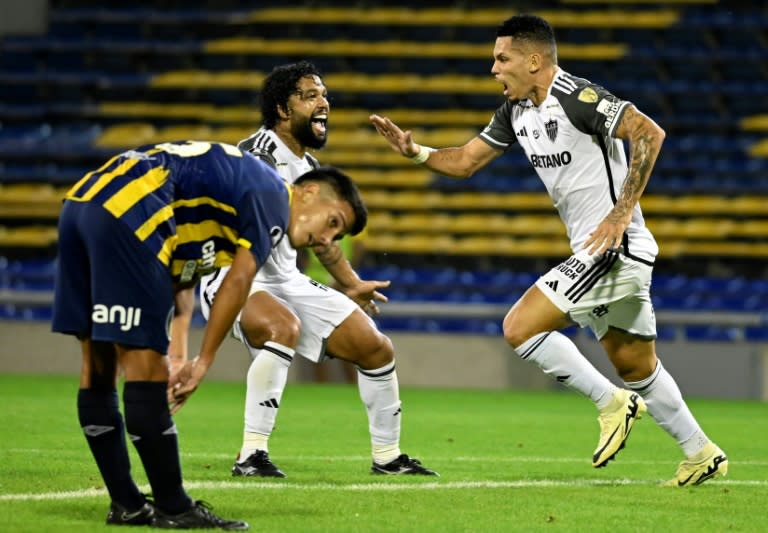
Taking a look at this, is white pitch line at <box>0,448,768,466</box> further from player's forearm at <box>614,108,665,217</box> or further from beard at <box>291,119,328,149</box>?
player's forearm at <box>614,108,665,217</box>

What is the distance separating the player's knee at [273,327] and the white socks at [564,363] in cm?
113

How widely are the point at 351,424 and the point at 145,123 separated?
44.0 ft

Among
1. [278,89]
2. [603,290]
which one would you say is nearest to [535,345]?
[603,290]

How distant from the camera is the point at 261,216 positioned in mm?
4605

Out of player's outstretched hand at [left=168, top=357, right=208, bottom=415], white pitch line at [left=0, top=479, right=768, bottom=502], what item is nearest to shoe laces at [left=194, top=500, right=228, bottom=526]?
player's outstretched hand at [left=168, top=357, right=208, bottom=415]

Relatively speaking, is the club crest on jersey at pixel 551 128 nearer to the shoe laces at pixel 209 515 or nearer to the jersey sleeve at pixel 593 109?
the jersey sleeve at pixel 593 109

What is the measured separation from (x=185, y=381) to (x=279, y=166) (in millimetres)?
2708

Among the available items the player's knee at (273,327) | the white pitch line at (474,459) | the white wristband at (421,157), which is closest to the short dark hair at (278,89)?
the white wristband at (421,157)

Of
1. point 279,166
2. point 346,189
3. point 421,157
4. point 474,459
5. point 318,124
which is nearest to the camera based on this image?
point 346,189

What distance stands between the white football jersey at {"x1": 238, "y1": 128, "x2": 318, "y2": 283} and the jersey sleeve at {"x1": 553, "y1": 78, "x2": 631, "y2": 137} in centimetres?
143

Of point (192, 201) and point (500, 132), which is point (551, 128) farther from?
point (192, 201)

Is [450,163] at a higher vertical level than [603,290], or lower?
higher

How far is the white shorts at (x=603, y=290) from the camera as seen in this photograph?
6.56 m

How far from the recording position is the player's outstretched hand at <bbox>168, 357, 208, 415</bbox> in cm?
454
